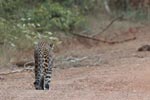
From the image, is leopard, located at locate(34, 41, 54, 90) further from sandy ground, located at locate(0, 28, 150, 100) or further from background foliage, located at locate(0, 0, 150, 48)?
background foliage, located at locate(0, 0, 150, 48)

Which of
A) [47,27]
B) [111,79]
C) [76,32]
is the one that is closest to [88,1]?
[76,32]

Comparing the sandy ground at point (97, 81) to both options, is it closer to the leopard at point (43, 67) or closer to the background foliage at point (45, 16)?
the leopard at point (43, 67)

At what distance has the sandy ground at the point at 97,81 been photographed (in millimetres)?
10711

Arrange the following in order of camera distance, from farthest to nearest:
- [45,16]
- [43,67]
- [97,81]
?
[45,16] → [97,81] → [43,67]

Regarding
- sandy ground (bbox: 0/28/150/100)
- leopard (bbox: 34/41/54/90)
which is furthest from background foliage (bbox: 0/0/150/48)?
leopard (bbox: 34/41/54/90)

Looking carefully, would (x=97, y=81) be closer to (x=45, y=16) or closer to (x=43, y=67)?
(x=43, y=67)

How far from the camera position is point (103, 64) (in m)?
16.5

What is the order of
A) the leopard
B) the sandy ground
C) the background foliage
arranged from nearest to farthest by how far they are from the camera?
the sandy ground, the leopard, the background foliage

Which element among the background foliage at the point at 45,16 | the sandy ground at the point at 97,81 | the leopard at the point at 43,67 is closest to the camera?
the sandy ground at the point at 97,81

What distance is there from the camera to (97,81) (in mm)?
12898

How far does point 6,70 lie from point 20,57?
251cm

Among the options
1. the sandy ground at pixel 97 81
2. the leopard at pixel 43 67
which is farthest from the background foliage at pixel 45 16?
the leopard at pixel 43 67

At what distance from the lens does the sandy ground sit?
422 inches

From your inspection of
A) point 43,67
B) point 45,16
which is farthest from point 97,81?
point 45,16
